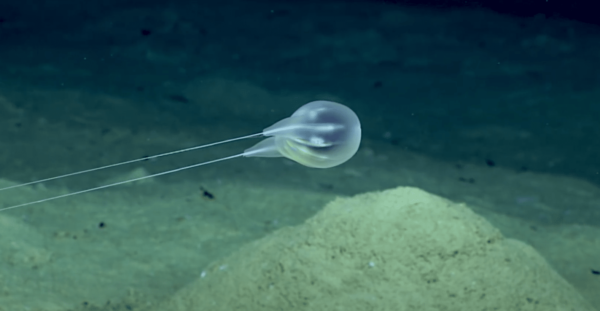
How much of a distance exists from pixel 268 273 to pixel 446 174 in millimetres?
3627

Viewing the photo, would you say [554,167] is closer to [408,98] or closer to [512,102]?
[512,102]

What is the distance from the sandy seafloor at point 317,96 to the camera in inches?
226

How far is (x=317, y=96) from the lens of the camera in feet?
21.8

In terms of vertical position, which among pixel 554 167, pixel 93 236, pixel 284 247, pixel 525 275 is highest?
pixel 525 275

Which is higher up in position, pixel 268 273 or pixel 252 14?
pixel 252 14

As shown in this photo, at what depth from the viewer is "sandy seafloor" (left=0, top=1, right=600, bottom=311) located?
5742 mm

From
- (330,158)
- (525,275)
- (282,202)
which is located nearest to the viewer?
(525,275)

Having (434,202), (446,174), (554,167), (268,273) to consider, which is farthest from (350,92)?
(268,273)

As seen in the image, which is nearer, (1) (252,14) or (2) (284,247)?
(2) (284,247)

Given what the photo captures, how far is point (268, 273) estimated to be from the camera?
315cm

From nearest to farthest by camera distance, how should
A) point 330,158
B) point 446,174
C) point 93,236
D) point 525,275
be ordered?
point 525,275 < point 330,158 < point 93,236 < point 446,174

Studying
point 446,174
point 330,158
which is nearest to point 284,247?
point 330,158

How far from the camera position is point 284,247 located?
333 centimetres

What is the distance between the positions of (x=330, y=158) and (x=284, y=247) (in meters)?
0.87
